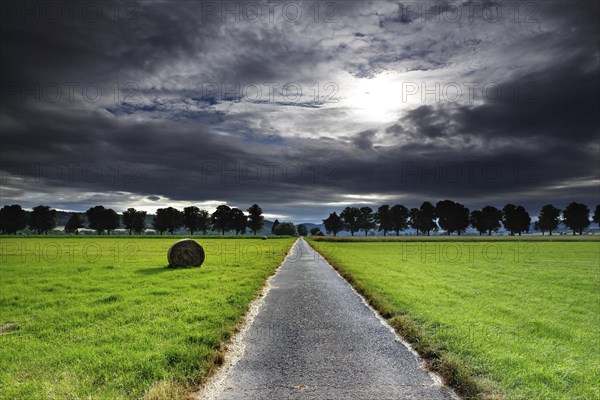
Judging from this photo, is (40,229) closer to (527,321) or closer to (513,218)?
(527,321)

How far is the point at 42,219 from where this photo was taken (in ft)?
607

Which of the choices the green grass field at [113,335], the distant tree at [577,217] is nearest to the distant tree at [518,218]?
the distant tree at [577,217]

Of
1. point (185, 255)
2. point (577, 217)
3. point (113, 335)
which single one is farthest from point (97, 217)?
point (577, 217)

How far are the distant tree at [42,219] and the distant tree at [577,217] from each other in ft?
856

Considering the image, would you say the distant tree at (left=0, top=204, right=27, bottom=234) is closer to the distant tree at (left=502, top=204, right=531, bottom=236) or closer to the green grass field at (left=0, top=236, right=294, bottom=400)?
the green grass field at (left=0, top=236, right=294, bottom=400)

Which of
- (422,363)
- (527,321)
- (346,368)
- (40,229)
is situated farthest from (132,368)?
(40,229)

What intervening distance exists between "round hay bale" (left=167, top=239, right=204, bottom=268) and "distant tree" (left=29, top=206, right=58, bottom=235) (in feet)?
643

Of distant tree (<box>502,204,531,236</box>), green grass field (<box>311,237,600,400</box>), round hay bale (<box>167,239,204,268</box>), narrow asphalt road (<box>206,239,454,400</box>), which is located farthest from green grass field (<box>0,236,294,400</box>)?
distant tree (<box>502,204,531,236</box>)

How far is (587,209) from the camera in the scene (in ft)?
621

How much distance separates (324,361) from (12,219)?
216 m

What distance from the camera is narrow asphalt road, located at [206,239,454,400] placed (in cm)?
622

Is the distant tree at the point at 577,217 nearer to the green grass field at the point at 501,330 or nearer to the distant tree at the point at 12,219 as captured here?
the green grass field at the point at 501,330

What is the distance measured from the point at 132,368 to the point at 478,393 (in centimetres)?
635

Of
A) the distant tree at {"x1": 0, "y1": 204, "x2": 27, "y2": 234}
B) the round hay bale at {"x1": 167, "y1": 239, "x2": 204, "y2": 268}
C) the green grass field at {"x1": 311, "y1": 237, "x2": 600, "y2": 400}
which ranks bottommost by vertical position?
the green grass field at {"x1": 311, "y1": 237, "x2": 600, "y2": 400}
